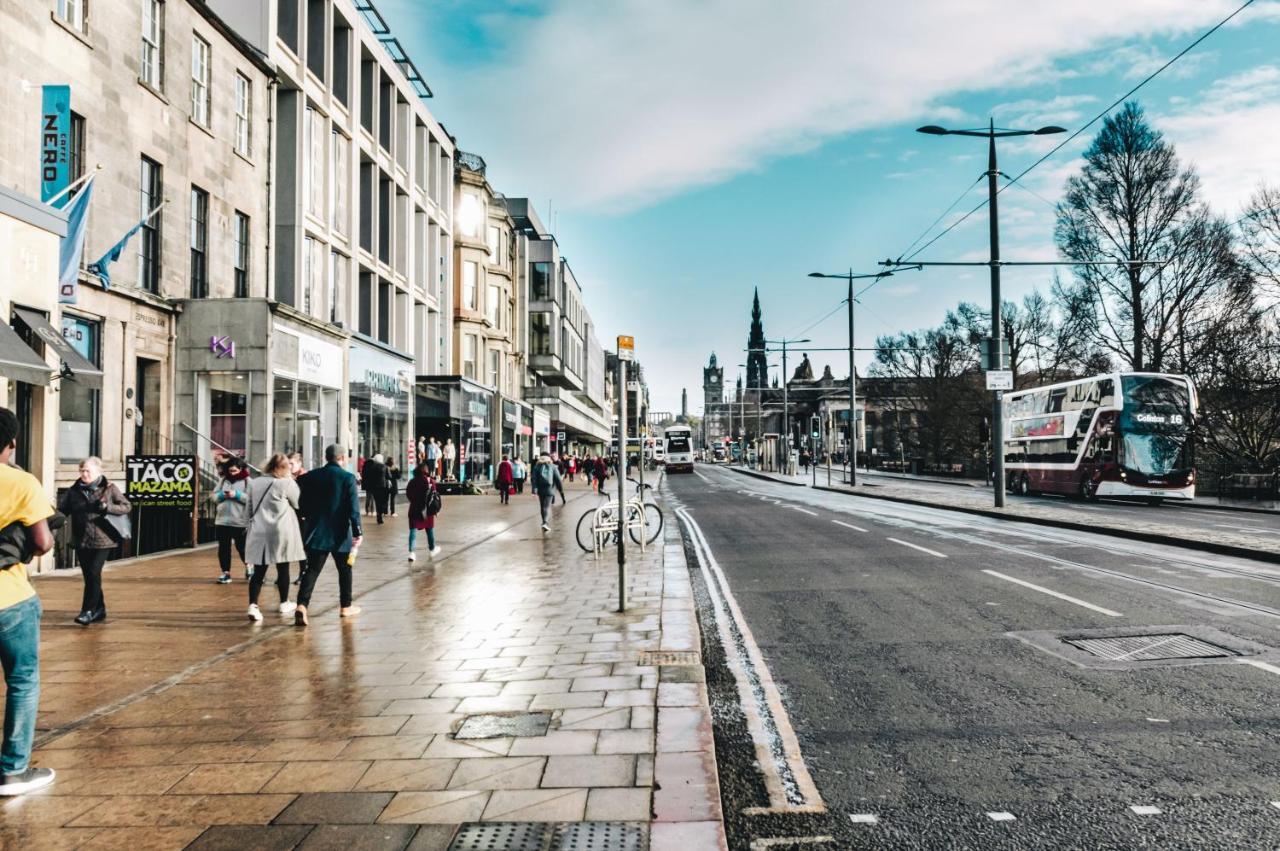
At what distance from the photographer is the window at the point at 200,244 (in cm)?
1898

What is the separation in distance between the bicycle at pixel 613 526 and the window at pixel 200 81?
1175cm

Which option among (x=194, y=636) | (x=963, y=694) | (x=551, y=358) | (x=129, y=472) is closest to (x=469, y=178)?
(x=551, y=358)

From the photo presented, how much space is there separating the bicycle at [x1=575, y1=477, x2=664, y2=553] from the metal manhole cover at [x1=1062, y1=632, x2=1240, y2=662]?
7727 mm

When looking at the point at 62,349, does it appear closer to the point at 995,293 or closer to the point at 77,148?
the point at 77,148

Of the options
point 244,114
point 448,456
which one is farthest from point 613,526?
point 448,456

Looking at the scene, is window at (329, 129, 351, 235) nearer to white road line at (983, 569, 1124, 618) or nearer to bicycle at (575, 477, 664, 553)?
bicycle at (575, 477, 664, 553)

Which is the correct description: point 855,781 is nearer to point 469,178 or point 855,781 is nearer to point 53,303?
point 53,303

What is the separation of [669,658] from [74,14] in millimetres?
15031

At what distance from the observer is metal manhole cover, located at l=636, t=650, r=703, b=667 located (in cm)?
647

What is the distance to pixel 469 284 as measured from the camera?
4434 cm

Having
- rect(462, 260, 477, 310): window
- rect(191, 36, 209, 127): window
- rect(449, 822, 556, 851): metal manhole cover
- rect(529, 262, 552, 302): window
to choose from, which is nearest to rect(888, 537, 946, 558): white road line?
rect(449, 822, 556, 851): metal manhole cover

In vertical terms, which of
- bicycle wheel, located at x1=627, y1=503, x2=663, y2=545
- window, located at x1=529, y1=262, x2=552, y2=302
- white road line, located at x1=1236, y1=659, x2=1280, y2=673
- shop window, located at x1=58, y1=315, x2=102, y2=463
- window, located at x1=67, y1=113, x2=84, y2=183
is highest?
window, located at x1=529, y1=262, x2=552, y2=302

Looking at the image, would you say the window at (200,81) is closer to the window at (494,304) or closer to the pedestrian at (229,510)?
the pedestrian at (229,510)

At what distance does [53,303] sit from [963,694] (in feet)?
42.7
